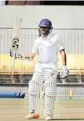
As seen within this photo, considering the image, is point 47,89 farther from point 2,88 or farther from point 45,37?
point 2,88

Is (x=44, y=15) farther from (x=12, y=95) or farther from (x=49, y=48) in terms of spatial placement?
(x=49, y=48)

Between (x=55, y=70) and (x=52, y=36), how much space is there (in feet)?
2.20

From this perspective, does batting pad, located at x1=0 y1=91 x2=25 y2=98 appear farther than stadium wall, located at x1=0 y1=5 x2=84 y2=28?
No

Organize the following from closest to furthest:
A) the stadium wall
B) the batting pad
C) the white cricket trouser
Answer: the white cricket trouser
the batting pad
the stadium wall

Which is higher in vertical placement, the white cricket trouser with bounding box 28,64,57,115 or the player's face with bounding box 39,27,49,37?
the player's face with bounding box 39,27,49,37

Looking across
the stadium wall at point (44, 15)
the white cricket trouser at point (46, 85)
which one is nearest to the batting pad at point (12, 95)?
the stadium wall at point (44, 15)

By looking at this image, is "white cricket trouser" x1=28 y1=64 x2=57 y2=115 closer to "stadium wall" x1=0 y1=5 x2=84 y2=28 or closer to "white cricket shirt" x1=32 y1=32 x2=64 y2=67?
"white cricket shirt" x1=32 y1=32 x2=64 y2=67

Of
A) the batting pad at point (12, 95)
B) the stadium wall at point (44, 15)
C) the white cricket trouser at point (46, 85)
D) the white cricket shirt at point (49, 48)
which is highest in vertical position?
the stadium wall at point (44, 15)

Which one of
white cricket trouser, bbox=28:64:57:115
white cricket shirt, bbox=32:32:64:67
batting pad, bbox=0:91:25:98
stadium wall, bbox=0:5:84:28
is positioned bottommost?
batting pad, bbox=0:91:25:98

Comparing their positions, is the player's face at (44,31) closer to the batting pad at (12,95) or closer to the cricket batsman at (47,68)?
the cricket batsman at (47,68)

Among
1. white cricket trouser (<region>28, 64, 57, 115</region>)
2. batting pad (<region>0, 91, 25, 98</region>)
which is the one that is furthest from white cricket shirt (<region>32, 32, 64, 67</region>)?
batting pad (<region>0, 91, 25, 98</region>)

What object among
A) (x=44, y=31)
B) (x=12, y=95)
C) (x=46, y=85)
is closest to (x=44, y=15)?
(x=12, y=95)

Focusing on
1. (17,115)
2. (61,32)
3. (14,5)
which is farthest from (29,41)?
(17,115)

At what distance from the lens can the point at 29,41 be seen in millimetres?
21781
